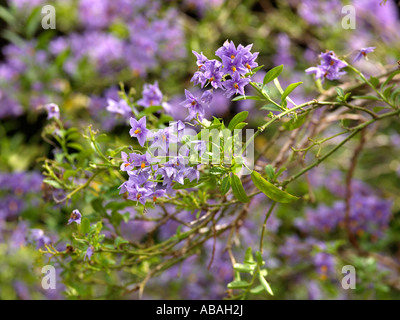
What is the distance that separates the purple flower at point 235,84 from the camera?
71cm

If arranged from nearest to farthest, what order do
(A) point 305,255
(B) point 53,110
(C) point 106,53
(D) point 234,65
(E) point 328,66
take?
(D) point 234,65 < (E) point 328,66 < (B) point 53,110 < (A) point 305,255 < (C) point 106,53

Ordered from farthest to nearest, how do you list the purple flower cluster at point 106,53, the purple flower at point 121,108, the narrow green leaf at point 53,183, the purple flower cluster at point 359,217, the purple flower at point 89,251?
the purple flower cluster at point 106,53 → the purple flower cluster at point 359,217 → the purple flower at point 121,108 → the narrow green leaf at point 53,183 → the purple flower at point 89,251

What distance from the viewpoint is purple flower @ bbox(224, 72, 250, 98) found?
71 centimetres

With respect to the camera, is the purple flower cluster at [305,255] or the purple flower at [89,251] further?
the purple flower cluster at [305,255]

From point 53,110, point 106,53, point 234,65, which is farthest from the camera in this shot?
point 106,53

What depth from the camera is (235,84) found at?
723 millimetres

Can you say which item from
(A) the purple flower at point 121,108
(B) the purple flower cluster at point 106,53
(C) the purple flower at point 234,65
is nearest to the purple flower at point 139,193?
(C) the purple flower at point 234,65

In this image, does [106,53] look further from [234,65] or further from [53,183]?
[234,65]

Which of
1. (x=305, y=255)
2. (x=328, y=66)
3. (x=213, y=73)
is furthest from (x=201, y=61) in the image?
(x=305, y=255)

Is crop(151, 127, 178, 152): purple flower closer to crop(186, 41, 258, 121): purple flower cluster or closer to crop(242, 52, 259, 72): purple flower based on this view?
crop(186, 41, 258, 121): purple flower cluster

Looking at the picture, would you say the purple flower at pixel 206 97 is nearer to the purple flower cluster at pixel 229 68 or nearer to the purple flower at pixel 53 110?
the purple flower cluster at pixel 229 68

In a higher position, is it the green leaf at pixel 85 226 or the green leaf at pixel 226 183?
the green leaf at pixel 226 183

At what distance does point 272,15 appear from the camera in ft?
6.98

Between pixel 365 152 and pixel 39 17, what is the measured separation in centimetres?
155
